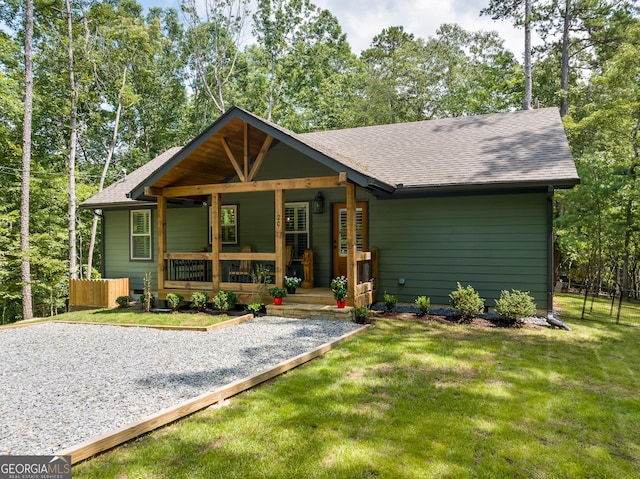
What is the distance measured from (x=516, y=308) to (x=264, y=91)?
19.6 m

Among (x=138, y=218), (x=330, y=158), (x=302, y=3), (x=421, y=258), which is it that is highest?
(x=302, y=3)

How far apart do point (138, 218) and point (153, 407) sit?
9796 millimetres

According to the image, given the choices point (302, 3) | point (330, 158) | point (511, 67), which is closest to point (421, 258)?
point (330, 158)

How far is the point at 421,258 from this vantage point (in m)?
8.55

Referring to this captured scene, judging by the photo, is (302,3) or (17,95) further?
(302,3)

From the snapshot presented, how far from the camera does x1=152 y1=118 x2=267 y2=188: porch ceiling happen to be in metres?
8.11

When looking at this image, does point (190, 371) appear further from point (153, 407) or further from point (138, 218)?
point (138, 218)

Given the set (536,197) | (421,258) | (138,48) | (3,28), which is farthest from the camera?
(138,48)

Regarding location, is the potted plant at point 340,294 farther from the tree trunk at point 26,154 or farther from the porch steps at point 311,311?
the tree trunk at point 26,154

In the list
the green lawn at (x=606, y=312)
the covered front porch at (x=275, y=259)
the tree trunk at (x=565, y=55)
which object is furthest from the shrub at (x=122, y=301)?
the tree trunk at (x=565, y=55)

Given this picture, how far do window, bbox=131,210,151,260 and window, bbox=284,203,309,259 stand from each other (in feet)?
15.7

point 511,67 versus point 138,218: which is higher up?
point 511,67

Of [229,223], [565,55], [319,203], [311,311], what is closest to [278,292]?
[311,311]

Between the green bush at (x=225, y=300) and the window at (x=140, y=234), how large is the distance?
492 cm
